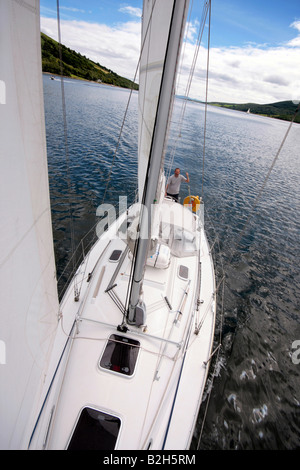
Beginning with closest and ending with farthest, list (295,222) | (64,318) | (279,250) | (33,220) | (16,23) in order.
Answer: (16,23) < (33,220) < (64,318) < (279,250) < (295,222)

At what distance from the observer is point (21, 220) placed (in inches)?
70.2

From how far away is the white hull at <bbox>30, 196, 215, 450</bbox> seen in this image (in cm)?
293

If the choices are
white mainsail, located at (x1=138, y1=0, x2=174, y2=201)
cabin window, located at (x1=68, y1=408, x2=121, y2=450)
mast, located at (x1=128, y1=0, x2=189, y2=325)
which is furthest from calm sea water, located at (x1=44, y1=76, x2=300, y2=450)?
cabin window, located at (x1=68, y1=408, x2=121, y2=450)

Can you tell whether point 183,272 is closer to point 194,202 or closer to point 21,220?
point 194,202

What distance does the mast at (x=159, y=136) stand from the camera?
2172 millimetres

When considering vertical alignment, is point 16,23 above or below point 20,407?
above

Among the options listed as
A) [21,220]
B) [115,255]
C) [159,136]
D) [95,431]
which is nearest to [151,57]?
[159,136]

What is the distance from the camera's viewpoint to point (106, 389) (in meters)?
3.12

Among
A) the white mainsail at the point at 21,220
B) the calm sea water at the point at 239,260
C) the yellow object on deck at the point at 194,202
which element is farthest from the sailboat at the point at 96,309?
the yellow object on deck at the point at 194,202

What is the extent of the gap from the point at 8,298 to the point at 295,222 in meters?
15.1
